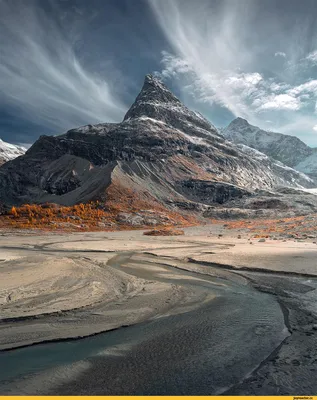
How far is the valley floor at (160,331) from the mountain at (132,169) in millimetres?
82213

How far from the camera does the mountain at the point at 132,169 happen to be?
115 metres

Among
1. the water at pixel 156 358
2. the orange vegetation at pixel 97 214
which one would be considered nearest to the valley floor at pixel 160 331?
the water at pixel 156 358

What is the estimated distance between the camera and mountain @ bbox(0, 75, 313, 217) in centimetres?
11531

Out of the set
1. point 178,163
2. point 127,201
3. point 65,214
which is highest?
point 178,163

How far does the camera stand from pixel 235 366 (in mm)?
7227

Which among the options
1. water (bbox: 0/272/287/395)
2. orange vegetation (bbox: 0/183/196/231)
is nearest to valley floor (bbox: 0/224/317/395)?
water (bbox: 0/272/287/395)

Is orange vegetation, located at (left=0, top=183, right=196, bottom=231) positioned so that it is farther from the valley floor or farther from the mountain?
the valley floor

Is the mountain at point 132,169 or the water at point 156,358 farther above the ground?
the mountain at point 132,169

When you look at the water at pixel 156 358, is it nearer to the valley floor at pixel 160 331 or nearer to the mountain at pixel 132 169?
the valley floor at pixel 160 331

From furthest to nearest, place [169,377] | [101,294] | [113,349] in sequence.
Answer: [101,294] < [113,349] < [169,377]

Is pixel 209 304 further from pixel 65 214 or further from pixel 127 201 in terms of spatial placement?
pixel 127 201

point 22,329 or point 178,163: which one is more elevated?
point 178,163

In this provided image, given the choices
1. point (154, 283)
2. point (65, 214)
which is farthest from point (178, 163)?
point (154, 283)

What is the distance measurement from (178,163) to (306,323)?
14692 centimetres
